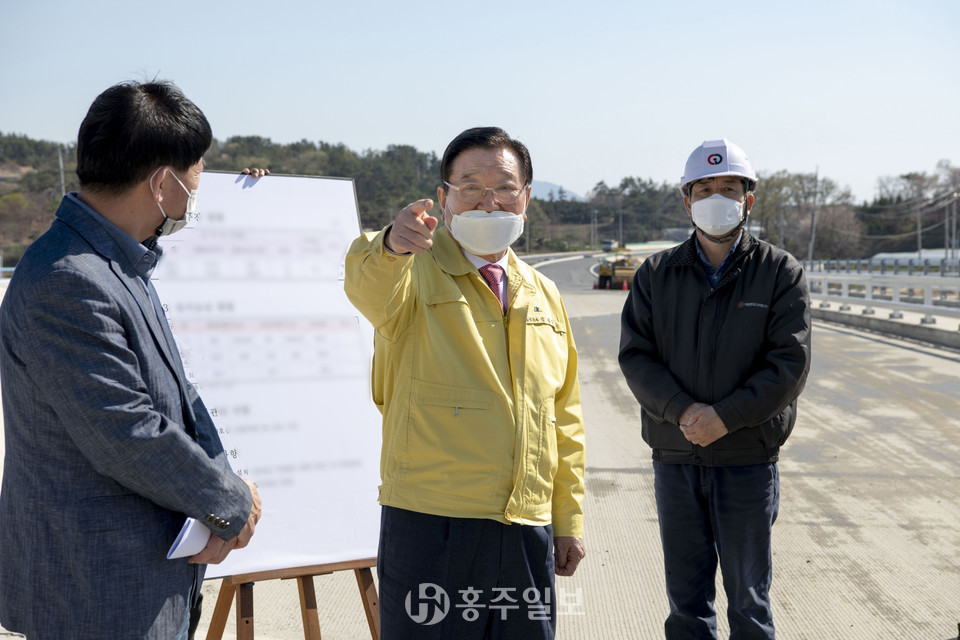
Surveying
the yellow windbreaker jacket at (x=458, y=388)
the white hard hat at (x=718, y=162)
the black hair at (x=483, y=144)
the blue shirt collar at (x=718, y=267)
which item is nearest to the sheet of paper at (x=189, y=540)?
the yellow windbreaker jacket at (x=458, y=388)

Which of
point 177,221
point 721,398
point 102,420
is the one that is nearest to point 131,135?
point 177,221

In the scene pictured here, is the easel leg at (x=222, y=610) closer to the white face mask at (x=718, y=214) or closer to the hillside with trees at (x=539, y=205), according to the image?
the white face mask at (x=718, y=214)

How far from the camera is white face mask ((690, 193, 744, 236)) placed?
2.95 meters

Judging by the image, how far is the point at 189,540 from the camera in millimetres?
1703

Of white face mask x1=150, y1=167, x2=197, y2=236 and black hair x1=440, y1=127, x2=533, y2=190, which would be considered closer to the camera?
white face mask x1=150, y1=167, x2=197, y2=236

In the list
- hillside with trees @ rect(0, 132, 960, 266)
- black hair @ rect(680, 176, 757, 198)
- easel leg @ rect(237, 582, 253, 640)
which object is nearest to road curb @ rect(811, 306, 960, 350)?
black hair @ rect(680, 176, 757, 198)

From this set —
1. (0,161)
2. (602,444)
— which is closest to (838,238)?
(602,444)

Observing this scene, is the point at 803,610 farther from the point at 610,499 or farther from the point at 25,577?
the point at 25,577

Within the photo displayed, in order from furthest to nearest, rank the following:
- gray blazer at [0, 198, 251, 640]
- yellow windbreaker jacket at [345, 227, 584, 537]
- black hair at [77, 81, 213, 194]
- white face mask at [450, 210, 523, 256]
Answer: white face mask at [450, 210, 523, 256] → yellow windbreaker jacket at [345, 227, 584, 537] → black hair at [77, 81, 213, 194] → gray blazer at [0, 198, 251, 640]

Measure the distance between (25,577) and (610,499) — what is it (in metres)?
4.06

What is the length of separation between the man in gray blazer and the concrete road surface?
1864mm

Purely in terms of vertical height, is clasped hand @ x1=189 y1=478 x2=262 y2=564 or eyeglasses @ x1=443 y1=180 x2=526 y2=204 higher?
eyeglasses @ x1=443 y1=180 x2=526 y2=204

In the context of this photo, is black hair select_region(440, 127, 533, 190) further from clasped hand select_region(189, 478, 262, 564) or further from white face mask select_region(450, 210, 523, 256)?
clasped hand select_region(189, 478, 262, 564)

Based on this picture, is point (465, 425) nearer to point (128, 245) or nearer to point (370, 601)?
point (128, 245)
